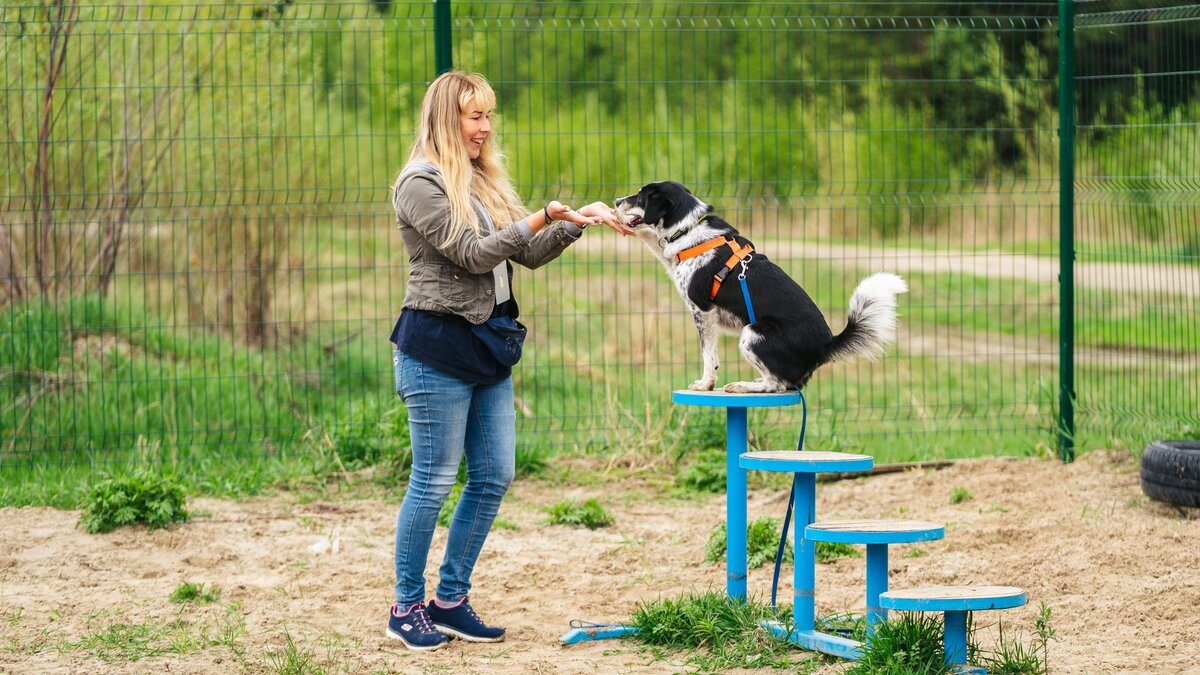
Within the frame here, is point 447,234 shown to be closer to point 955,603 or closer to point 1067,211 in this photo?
point 955,603

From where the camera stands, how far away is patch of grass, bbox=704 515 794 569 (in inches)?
231

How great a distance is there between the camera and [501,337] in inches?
183

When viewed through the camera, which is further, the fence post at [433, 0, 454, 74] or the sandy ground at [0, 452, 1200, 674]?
the fence post at [433, 0, 454, 74]

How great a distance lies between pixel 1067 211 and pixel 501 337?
Result: 4.76m

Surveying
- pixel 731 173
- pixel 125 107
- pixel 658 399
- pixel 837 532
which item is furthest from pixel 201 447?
pixel 731 173

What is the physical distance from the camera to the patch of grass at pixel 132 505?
20.7 ft

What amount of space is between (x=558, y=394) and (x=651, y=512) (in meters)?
2.03

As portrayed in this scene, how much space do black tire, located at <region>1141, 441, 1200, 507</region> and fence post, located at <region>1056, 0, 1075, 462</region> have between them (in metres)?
1.41

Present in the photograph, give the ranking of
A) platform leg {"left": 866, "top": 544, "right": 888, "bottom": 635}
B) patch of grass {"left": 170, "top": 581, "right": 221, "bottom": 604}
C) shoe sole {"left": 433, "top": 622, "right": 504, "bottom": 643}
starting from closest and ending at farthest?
platform leg {"left": 866, "top": 544, "right": 888, "bottom": 635}, shoe sole {"left": 433, "top": 622, "right": 504, "bottom": 643}, patch of grass {"left": 170, "top": 581, "right": 221, "bottom": 604}

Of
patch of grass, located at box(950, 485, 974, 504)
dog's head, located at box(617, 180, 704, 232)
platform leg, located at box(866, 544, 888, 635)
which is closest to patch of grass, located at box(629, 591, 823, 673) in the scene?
platform leg, located at box(866, 544, 888, 635)

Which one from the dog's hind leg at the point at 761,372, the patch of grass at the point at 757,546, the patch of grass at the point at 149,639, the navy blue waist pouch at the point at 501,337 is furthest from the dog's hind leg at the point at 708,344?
the patch of grass at the point at 149,639

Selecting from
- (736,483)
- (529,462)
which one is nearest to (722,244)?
(736,483)

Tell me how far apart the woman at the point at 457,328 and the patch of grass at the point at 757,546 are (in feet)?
4.83

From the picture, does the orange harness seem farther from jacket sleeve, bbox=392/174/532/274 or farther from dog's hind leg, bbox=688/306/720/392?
jacket sleeve, bbox=392/174/532/274
